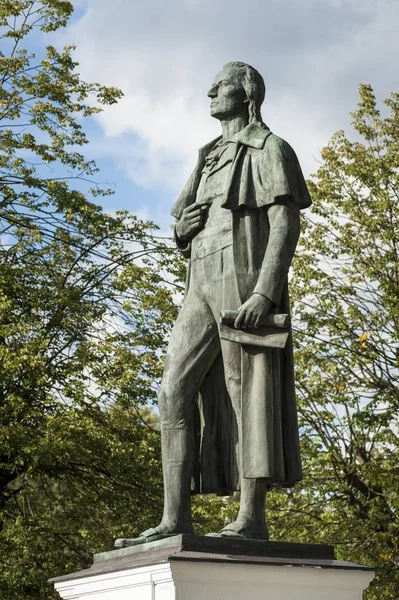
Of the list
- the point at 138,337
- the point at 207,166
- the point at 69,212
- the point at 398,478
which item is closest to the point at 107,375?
the point at 138,337

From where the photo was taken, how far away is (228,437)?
703 cm

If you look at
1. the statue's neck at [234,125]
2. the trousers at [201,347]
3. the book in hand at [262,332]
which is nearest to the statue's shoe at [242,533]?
the trousers at [201,347]

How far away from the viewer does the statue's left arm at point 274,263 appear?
671 cm

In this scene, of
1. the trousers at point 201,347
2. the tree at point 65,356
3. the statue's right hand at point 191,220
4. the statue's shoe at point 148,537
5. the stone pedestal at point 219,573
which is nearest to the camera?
the stone pedestal at point 219,573

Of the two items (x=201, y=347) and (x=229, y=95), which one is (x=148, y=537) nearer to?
(x=201, y=347)

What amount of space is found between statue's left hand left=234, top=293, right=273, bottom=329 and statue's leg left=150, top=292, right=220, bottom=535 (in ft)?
1.18

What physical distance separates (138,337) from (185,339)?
40.6ft

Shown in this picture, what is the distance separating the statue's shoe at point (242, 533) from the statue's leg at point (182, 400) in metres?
0.29

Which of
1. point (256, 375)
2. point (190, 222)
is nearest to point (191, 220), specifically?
point (190, 222)

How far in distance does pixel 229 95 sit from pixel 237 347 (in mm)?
1642

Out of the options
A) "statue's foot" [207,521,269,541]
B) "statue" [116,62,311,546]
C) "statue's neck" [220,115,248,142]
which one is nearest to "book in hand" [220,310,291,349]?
A: "statue" [116,62,311,546]

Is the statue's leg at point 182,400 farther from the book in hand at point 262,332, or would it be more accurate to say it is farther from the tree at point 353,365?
the tree at point 353,365

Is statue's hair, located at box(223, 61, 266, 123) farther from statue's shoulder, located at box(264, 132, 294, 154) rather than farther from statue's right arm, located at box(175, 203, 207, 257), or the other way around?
statue's right arm, located at box(175, 203, 207, 257)

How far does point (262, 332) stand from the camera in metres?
6.76
